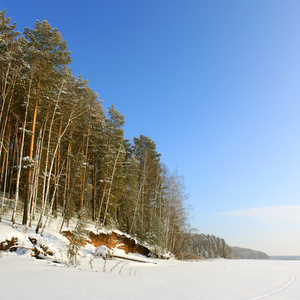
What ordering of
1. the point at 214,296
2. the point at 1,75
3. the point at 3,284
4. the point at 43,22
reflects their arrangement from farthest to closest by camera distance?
the point at 43,22, the point at 1,75, the point at 214,296, the point at 3,284

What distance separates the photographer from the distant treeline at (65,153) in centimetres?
1340

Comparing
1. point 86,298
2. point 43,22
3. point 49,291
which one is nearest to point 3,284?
point 49,291

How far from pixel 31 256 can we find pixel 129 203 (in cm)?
1636

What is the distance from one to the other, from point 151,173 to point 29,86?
17.6 m

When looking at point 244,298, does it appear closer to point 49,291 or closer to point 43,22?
point 49,291

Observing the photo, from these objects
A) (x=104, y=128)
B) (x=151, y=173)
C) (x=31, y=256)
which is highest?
(x=104, y=128)

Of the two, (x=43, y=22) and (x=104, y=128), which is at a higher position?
(x=43, y=22)

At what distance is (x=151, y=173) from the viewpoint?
27578mm

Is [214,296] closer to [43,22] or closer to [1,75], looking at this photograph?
[1,75]

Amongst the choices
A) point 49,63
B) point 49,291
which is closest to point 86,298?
point 49,291

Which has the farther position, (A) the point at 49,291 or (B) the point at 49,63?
(B) the point at 49,63

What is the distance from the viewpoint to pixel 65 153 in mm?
18891

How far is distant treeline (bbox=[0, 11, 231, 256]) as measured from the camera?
1340 centimetres

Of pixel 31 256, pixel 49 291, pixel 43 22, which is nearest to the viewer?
pixel 49 291
